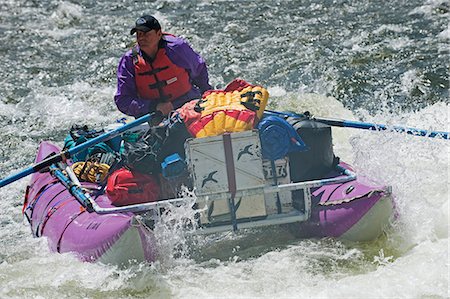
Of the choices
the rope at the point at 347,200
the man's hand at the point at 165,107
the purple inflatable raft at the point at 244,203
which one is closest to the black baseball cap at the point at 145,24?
A: the man's hand at the point at 165,107

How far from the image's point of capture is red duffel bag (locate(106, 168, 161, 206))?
590cm

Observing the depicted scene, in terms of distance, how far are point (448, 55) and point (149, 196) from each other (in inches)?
218

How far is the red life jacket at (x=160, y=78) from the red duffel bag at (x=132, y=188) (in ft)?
2.85

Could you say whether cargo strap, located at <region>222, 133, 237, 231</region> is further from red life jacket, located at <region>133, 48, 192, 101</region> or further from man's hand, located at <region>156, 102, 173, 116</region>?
red life jacket, located at <region>133, 48, 192, 101</region>

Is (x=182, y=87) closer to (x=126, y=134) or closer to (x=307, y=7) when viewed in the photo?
(x=126, y=134)

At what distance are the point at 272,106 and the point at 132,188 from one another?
383cm

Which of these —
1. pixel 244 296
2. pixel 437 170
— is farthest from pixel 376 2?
pixel 244 296

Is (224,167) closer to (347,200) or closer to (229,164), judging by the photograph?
(229,164)

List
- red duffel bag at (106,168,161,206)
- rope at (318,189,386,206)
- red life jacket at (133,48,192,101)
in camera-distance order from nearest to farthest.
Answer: rope at (318,189,386,206) → red duffel bag at (106,168,161,206) → red life jacket at (133,48,192,101)

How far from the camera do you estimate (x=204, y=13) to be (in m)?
12.8

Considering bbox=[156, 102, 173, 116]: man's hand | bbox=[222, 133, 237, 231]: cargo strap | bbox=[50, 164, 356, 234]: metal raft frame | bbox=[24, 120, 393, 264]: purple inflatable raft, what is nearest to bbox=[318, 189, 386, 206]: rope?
bbox=[24, 120, 393, 264]: purple inflatable raft

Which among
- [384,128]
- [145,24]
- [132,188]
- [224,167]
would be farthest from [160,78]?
[384,128]

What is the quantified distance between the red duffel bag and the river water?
1.30 feet

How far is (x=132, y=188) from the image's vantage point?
19.4 feet
